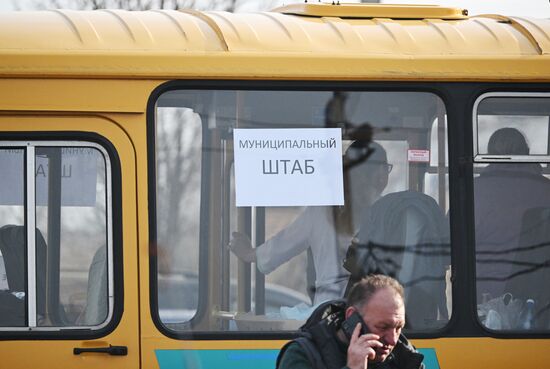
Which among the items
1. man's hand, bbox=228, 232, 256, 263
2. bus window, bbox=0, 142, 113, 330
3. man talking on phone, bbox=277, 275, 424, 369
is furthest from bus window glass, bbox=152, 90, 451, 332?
man talking on phone, bbox=277, 275, 424, 369

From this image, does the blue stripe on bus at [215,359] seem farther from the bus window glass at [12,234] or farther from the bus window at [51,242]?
the bus window glass at [12,234]

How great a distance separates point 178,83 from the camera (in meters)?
7.09

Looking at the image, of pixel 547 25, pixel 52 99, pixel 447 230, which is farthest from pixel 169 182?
pixel 547 25

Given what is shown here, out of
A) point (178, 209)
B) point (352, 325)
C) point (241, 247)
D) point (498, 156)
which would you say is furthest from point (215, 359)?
point (498, 156)

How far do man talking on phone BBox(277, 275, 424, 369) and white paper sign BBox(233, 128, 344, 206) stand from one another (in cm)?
142

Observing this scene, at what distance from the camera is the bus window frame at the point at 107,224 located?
689cm

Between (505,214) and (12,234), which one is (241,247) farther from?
(505,214)

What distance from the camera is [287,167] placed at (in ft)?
23.4

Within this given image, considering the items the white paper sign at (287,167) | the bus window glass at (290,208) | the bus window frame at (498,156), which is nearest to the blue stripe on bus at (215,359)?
the bus window glass at (290,208)

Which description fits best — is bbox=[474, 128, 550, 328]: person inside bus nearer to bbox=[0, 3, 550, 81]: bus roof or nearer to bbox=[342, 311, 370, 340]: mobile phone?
bbox=[0, 3, 550, 81]: bus roof

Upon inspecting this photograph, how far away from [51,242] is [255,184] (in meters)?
1.13

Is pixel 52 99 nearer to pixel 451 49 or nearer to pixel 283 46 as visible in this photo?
pixel 283 46

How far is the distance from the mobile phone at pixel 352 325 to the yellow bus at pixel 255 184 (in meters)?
1.31

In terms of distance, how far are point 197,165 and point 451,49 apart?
1.55 metres
